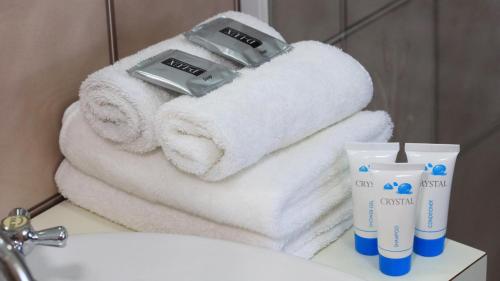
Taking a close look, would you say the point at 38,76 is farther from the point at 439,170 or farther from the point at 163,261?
the point at 439,170

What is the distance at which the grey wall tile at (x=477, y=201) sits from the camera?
47.1 inches

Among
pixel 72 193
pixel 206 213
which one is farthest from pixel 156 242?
pixel 72 193

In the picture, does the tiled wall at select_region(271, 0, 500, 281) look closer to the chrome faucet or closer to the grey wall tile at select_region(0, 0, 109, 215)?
the grey wall tile at select_region(0, 0, 109, 215)

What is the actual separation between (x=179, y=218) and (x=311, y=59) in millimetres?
229

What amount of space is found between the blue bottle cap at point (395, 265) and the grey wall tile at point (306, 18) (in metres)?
0.57

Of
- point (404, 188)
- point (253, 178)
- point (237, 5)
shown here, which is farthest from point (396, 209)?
point (237, 5)

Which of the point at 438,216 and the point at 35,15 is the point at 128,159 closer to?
the point at 35,15

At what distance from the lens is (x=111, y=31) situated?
3.23 ft

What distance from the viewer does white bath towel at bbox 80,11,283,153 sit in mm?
849

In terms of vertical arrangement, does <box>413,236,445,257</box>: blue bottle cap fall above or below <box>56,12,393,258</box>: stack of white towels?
below

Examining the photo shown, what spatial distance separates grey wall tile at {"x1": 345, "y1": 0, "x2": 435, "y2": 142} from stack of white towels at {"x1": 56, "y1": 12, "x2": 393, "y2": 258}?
296 millimetres

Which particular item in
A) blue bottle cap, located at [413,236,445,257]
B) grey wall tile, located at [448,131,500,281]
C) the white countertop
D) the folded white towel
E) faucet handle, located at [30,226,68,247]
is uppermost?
faucet handle, located at [30,226,68,247]

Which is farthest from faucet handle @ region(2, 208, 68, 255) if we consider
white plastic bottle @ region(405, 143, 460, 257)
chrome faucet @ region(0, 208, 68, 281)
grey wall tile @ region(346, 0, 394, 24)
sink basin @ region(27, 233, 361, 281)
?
grey wall tile @ region(346, 0, 394, 24)

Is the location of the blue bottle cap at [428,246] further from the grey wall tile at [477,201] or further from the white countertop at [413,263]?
the grey wall tile at [477,201]
